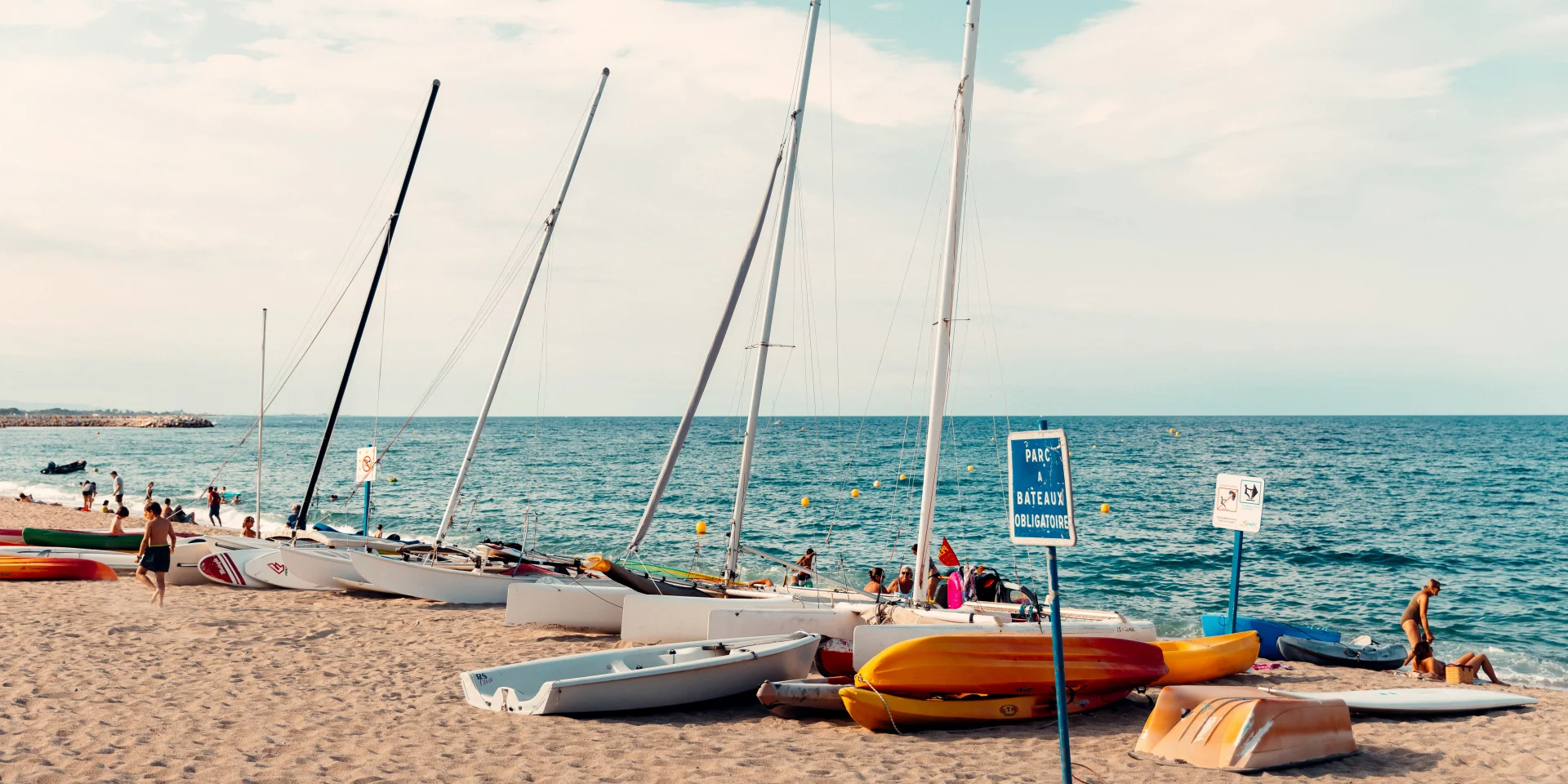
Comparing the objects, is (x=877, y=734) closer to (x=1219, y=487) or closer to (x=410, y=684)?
(x=410, y=684)

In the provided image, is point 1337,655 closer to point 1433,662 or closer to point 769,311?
point 1433,662

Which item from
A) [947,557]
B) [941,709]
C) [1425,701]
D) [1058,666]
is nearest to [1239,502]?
[1425,701]

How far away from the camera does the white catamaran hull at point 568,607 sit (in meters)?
14.7

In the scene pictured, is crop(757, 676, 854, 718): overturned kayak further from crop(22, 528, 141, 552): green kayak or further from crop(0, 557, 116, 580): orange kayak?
crop(22, 528, 141, 552): green kayak

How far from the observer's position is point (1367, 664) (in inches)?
600

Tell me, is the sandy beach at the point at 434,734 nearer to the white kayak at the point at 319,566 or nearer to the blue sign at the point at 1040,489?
the blue sign at the point at 1040,489

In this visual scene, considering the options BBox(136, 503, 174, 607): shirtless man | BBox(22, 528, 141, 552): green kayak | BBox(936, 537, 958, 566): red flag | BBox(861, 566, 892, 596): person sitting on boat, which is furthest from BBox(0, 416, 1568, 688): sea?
BBox(22, 528, 141, 552): green kayak

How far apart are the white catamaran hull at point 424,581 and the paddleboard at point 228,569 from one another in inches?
107

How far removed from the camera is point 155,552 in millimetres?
15891

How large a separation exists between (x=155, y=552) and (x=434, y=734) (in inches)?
388

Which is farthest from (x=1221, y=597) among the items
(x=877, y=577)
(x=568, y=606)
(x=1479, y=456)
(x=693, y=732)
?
(x=1479, y=456)

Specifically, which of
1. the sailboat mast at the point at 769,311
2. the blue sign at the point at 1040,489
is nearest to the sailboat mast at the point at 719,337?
the sailboat mast at the point at 769,311

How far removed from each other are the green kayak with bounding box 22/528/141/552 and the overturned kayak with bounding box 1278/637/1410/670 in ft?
74.1

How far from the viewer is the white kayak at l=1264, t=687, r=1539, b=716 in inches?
422
